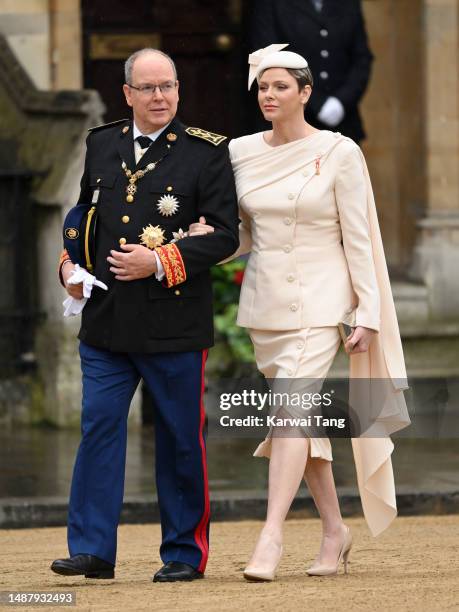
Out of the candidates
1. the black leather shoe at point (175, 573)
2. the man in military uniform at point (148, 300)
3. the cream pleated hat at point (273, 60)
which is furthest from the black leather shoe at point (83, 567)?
the cream pleated hat at point (273, 60)

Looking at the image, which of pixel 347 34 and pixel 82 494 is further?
pixel 347 34

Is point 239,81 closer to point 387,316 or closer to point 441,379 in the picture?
point 441,379

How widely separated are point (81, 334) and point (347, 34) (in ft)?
18.9

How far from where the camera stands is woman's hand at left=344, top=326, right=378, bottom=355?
6801 millimetres

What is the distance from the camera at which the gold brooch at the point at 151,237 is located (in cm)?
670

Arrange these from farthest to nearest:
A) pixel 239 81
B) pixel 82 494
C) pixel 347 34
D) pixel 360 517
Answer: pixel 239 81, pixel 347 34, pixel 360 517, pixel 82 494

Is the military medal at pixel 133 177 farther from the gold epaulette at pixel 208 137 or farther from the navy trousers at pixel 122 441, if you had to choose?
the navy trousers at pixel 122 441

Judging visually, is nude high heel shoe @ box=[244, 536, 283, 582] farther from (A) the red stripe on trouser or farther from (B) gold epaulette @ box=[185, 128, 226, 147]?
(B) gold epaulette @ box=[185, 128, 226, 147]

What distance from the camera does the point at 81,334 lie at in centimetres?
686

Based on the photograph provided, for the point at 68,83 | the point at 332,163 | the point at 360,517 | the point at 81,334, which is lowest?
the point at 360,517

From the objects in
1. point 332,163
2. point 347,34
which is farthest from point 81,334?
point 347,34

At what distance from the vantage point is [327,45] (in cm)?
1209

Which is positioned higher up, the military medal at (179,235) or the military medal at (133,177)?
the military medal at (133,177)

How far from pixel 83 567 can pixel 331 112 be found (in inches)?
221
